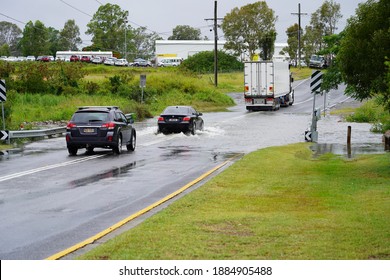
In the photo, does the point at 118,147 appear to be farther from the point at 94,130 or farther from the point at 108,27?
the point at 108,27

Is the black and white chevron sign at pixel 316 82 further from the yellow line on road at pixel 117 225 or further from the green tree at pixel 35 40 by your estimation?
the green tree at pixel 35 40

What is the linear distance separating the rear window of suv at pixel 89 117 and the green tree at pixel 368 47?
30.6ft

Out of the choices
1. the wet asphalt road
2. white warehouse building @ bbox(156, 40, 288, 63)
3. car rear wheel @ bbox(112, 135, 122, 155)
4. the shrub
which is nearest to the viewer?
the wet asphalt road

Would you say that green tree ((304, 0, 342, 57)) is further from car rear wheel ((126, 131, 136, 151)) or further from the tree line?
car rear wheel ((126, 131, 136, 151))

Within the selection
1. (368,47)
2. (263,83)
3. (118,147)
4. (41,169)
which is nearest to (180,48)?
(263,83)

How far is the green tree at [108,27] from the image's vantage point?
455ft

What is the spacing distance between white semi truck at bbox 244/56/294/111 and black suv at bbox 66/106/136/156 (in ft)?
107

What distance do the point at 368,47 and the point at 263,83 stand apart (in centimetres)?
3868

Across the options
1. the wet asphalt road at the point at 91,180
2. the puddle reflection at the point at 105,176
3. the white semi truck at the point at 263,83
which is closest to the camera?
the wet asphalt road at the point at 91,180

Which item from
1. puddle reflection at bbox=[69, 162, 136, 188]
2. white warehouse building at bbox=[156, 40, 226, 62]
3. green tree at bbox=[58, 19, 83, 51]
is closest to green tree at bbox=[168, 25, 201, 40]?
green tree at bbox=[58, 19, 83, 51]

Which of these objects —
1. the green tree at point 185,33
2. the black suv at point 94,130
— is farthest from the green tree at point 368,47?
the green tree at point 185,33

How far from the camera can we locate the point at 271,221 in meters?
11.7

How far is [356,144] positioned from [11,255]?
24.3 metres

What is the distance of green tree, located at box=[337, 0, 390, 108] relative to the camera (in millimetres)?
19641
